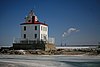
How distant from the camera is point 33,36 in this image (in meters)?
44.0

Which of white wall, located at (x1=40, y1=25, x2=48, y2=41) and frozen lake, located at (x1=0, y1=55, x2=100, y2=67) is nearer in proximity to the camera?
frozen lake, located at (x1=0, y1=55, x2=100, y2=67)

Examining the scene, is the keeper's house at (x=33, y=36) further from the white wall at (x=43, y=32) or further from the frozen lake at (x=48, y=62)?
the frozen lake at (x=48, y=62)

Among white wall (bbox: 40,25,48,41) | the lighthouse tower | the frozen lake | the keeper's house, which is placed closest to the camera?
the frozen lake

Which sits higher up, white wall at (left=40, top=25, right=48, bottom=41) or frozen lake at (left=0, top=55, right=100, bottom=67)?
white wall at (left=40, top=25, right=48, bottom=41)

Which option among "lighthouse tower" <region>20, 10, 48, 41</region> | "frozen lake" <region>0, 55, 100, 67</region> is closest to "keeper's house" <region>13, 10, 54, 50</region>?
"lighthouse tower" <region>20, 10, 48, 41</region>

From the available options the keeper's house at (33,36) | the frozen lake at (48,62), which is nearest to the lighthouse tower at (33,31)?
the keeper's house at (33,36)

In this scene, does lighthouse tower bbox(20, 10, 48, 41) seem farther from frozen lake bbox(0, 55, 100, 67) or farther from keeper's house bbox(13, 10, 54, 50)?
frozen lake bbox(0, 55, 100, 67)

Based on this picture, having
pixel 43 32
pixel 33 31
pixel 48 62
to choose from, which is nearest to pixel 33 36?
pixel 33 31

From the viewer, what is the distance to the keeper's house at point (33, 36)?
42406mm

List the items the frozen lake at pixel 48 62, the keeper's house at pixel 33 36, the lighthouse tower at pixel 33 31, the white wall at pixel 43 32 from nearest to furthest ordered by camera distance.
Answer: the frozen lake at pixel 48 62
the keeper's house at pixel 33 36
the lighthouse tower at pixel 33 31
the white wall at pixel 43 32

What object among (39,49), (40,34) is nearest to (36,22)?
(40,34)

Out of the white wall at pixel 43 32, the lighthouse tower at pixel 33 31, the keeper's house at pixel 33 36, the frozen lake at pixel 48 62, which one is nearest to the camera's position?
the frozen lake at pixel 48 62

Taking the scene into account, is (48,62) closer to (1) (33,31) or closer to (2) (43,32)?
(1) (33,31)

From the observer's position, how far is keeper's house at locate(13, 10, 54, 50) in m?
42.4
